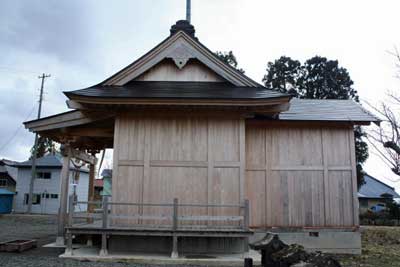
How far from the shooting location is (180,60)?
9070 millimetres

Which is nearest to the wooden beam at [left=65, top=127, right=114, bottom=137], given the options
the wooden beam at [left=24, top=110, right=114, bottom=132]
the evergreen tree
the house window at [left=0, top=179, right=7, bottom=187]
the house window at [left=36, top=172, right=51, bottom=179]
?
the wooden beam at [left=24, top=110, right=114, bottom=132]

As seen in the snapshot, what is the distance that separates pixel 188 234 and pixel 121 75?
443cm

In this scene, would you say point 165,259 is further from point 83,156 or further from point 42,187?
point 42,187

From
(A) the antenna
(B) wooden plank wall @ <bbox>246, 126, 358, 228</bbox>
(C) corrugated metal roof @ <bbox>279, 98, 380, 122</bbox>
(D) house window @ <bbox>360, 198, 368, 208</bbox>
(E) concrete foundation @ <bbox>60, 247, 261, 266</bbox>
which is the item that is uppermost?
(A) the antenna

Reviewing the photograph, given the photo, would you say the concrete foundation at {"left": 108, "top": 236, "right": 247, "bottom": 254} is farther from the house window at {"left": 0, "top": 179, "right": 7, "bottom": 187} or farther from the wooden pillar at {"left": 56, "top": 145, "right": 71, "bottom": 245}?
the house window at {"left": 0, "top": 179, "right": 7, "bottom": 187}

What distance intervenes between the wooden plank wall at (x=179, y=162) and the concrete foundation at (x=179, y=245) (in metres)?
0.61

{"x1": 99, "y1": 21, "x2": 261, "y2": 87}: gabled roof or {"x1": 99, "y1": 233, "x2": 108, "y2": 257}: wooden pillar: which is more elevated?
{"x1": 99, "y1": 21, "x2": 261, "y2": 87}: gabled roof

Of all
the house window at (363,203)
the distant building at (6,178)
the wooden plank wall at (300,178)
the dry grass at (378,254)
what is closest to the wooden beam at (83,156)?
the wooden plank wall at (300,178)

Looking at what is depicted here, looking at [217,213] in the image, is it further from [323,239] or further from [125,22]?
[125,22]

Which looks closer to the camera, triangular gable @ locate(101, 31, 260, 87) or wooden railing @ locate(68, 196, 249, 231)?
wooden railing @ locate(68, 196, 249, 231)

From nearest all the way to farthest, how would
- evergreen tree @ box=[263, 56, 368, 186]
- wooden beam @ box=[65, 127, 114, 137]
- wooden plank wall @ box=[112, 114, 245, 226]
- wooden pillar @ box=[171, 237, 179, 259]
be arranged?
1. wooden pillar @ box=[171, 237, 179, 259]
2. wooden plank wall @ box=[112, 114, 245, 226]
3. wooden beam @ box=[65, 127, 114, 137]
4. evergreen tree @ box=[263, 56, 368, 186]

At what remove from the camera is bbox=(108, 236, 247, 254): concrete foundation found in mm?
7883

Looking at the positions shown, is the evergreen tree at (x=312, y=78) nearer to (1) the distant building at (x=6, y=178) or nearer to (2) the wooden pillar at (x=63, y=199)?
(2) the wooden pillar at (x=63, y=199)

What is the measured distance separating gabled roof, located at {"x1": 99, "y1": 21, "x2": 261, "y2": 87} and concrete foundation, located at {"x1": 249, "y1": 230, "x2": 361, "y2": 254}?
3.97 m
